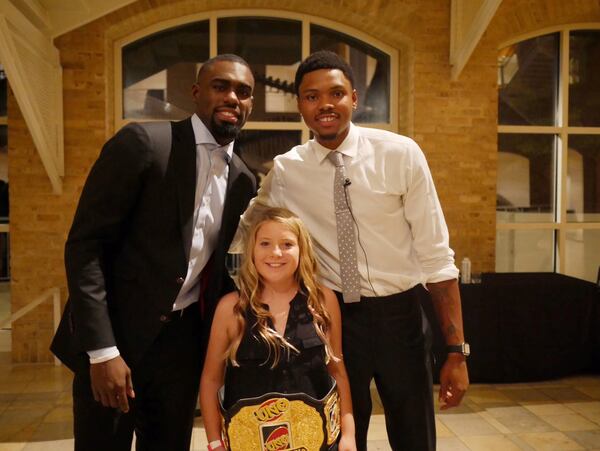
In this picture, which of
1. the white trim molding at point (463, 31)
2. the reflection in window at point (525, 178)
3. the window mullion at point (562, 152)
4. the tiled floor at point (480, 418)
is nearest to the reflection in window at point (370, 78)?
the white trim molding at point (463, 31)

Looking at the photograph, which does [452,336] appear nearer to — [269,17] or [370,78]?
[370,78]

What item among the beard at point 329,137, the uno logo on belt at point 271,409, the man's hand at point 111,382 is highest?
the beard at point 329,137

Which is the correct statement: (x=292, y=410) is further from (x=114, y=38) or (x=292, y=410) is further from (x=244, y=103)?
(x=114, y=38)

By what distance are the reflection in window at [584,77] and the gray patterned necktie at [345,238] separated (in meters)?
5.02

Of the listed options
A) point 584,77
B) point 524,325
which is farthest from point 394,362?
point 584,77

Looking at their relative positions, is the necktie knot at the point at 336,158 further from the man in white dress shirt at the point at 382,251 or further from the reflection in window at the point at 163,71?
the reflection in window at the point at 163,71

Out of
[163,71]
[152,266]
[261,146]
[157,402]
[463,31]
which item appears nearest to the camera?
[152,266]

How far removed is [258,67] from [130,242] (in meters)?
4.22

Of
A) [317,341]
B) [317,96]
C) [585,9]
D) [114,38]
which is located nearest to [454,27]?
[585,9]

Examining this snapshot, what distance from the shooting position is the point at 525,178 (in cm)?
604

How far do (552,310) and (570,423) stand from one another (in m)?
1.05

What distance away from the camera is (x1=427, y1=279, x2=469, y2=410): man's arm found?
6.39 feet

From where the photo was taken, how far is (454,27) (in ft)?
17.1

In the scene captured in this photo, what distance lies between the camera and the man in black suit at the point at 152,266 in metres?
1.69
